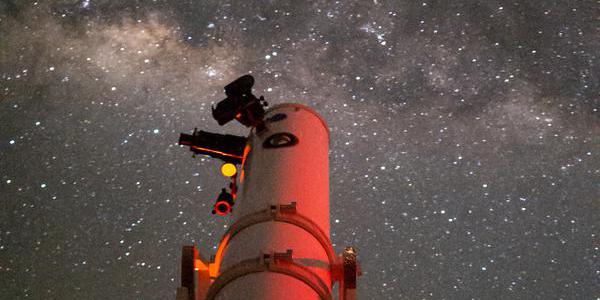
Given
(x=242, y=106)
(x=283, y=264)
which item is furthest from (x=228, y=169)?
(x=283, y=264)

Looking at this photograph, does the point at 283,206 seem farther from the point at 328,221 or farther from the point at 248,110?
the point at 248,110

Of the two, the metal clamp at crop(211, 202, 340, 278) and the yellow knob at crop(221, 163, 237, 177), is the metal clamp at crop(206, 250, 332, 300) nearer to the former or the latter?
the metal clamp at crop(211, 202, 340, 278)

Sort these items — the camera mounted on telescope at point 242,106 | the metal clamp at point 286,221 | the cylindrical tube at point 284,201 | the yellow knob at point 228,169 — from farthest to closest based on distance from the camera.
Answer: the yellow knob at point 228,169
the camera mounted on telescope at point 242,106
the metal clamp at point 286,221
the cylindrical tube at point 284,201

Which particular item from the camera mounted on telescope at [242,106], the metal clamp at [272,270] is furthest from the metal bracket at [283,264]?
the camera mounted on telescope at [242,106]

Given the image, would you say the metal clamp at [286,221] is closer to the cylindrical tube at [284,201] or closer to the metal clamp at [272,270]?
the cylindrical tube at [284,201]

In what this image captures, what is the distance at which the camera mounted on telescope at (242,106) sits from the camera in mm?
5918

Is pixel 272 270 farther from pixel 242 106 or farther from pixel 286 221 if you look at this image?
pixel 242 106

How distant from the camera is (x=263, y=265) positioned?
14.1 ft

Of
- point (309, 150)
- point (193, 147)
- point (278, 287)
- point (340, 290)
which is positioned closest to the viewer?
point (278, 287)

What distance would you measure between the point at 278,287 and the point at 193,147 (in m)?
2.68

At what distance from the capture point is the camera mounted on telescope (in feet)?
19.4

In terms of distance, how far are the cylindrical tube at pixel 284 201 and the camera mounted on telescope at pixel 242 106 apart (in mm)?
111

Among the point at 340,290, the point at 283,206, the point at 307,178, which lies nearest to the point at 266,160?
the point at 307,178

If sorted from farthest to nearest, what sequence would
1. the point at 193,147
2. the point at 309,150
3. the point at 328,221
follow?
the point at 193,147
the point at 309,150
the point at 328,221
